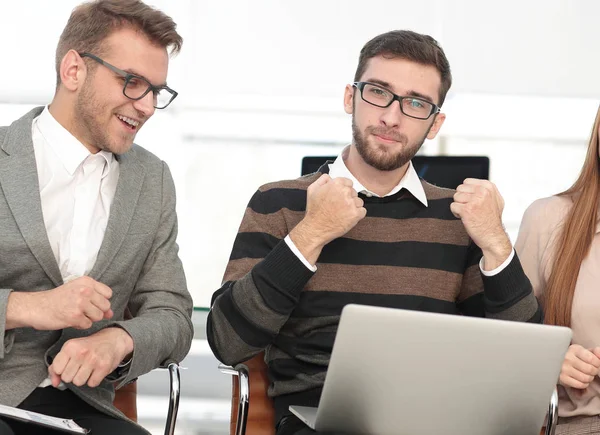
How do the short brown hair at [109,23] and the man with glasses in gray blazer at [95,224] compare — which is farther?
the short brown hair at [109,23]

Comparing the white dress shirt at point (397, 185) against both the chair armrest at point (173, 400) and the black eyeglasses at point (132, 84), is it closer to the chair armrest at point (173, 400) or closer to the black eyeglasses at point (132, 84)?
the black eyeglasses at point (132, 84)

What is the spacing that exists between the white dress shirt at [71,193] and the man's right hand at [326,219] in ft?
1.56

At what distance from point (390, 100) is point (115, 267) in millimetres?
806

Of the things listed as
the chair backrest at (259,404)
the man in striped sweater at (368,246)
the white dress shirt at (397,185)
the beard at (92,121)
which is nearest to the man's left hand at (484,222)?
the man in striped sweater at (368,246)

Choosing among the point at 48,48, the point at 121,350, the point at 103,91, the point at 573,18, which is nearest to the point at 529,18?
the point at 573,18

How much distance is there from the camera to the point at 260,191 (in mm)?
2324

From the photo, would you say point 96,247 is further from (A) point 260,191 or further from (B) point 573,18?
(B) point 573,18

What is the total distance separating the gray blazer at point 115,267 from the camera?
1982 mm

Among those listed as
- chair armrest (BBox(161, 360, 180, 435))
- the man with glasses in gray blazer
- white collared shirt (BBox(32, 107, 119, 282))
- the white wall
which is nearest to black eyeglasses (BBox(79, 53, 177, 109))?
the man with glasses in gray blazer

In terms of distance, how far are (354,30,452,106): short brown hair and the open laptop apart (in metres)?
0.90

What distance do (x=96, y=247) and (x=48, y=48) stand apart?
2.93 metres

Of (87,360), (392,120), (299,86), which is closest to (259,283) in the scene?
(87,360)

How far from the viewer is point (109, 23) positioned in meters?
2.16

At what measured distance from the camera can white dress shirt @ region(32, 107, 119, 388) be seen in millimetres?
2066
